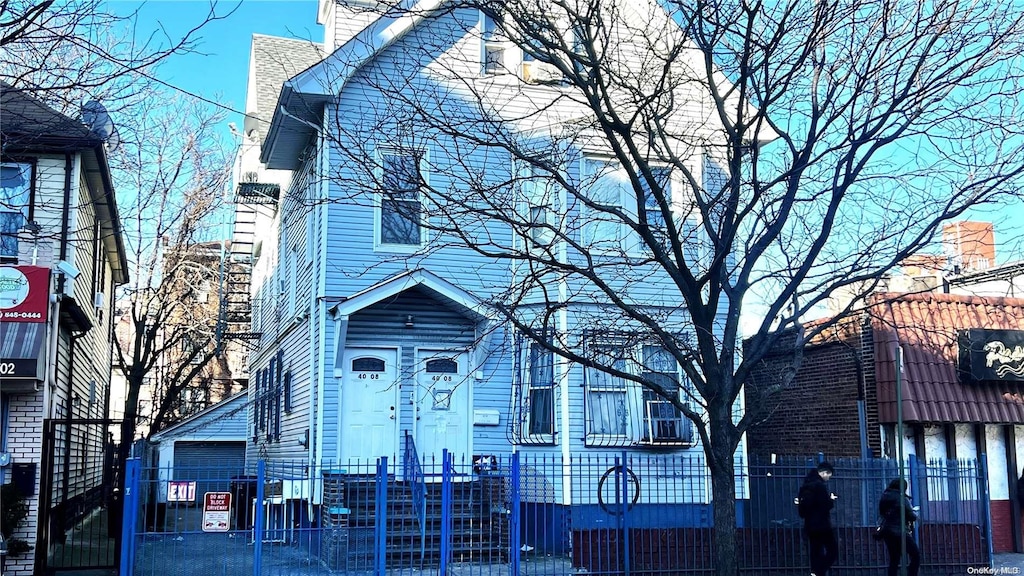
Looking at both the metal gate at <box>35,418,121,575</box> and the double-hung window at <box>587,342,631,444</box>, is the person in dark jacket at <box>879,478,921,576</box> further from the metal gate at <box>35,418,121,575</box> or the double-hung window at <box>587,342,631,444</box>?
the metal gate at <box>35,418,121,575</box>

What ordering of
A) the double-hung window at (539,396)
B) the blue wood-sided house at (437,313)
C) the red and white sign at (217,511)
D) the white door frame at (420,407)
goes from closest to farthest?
the red and white sign at (217,511) < the blue wood-sided house at (437,313) < the double-hung window at (539,396) < the white door frame at (420,407)

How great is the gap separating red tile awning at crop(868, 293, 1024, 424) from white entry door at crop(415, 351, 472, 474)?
24.3 feet

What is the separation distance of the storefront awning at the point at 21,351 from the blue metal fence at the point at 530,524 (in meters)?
2.24

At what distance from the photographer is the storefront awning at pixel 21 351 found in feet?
46.7

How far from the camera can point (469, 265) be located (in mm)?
18328

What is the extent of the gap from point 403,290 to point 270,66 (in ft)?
33.7

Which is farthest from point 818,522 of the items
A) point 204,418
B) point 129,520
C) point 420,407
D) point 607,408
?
point 204,418

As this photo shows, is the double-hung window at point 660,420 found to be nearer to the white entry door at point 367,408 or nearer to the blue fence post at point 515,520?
the white entry door at point 367,408

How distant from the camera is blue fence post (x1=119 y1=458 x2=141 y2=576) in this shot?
507 inches

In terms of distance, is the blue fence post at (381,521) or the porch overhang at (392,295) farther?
the porch overhang at (392,295)

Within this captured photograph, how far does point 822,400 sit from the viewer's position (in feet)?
63.5

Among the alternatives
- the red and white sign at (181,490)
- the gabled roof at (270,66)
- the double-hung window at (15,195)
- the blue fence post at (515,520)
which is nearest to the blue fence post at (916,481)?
the blue fence post at (515,520)

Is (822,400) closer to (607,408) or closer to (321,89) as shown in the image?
(607,408)

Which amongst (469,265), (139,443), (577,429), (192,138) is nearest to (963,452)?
(577,429)
